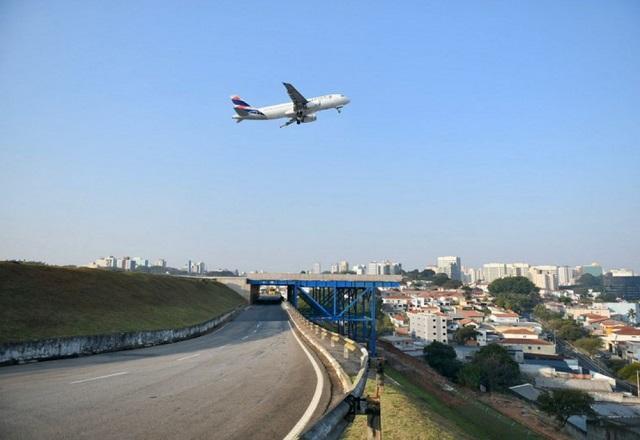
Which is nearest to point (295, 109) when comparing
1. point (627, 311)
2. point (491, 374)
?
point (491, 374)

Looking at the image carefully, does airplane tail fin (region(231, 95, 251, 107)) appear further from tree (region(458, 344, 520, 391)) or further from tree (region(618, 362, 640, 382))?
tree (region(618, 362, 640, 382))

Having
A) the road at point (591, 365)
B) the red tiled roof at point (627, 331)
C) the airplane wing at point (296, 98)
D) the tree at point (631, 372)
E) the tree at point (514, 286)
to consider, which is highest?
the airplane wing at point (296, 98)

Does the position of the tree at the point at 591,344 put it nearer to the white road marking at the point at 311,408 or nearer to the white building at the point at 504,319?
the white building at the point at 504,319

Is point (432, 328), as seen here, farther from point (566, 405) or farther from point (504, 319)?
point (566, 405)

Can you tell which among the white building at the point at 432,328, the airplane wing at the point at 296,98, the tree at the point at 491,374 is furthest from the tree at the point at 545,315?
the airplane wing at the point at 296,98

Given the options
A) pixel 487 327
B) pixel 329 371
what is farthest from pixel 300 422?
pixel 487 327

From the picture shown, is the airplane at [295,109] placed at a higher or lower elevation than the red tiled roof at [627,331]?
higher
